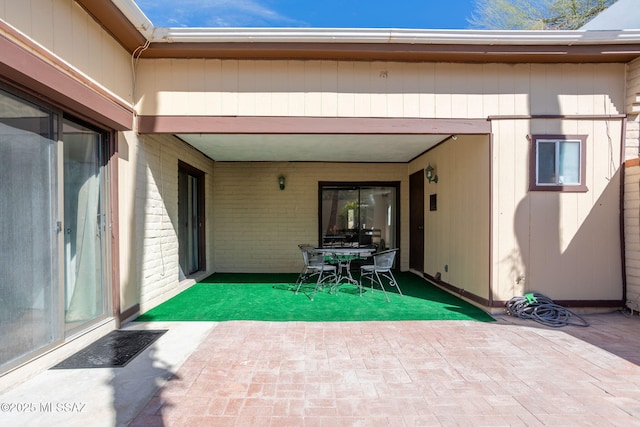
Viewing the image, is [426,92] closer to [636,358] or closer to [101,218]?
[636,358]

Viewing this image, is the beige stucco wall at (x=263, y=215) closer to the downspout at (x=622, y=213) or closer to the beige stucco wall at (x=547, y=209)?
the beige stucco wall at (x=547, y=209)

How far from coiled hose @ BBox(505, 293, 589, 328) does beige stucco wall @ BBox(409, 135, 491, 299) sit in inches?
13.5

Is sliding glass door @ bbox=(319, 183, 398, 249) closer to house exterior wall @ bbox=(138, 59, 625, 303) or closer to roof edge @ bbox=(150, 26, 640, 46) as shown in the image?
house exterior wall @ bbox=(138, 59, 625, 303)

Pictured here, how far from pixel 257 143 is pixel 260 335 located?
3151 millimetres

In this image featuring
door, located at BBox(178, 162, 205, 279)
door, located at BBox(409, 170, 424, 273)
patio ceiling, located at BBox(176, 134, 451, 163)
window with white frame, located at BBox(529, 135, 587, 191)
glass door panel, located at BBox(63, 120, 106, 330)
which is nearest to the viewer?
glass door panel, located at BBox(63, 120, 106, 330)

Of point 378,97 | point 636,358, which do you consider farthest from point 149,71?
point 636,358

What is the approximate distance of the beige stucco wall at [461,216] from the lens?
430cm

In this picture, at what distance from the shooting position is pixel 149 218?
438 cm

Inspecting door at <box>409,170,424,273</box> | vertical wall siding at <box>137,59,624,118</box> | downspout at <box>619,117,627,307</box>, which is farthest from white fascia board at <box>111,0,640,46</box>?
door at <box>409,170,424,273</box>

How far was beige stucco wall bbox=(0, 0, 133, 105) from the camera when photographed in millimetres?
2484

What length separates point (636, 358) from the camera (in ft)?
9.45

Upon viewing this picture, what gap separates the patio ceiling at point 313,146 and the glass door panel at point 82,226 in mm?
1738

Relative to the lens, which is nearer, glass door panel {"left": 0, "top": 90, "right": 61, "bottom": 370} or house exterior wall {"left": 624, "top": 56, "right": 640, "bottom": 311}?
glass door panel {"left": 0, "top": 90, "right": 61, "bottom": 370}

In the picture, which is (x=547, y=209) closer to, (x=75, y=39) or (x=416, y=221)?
(x=416, y=221)
